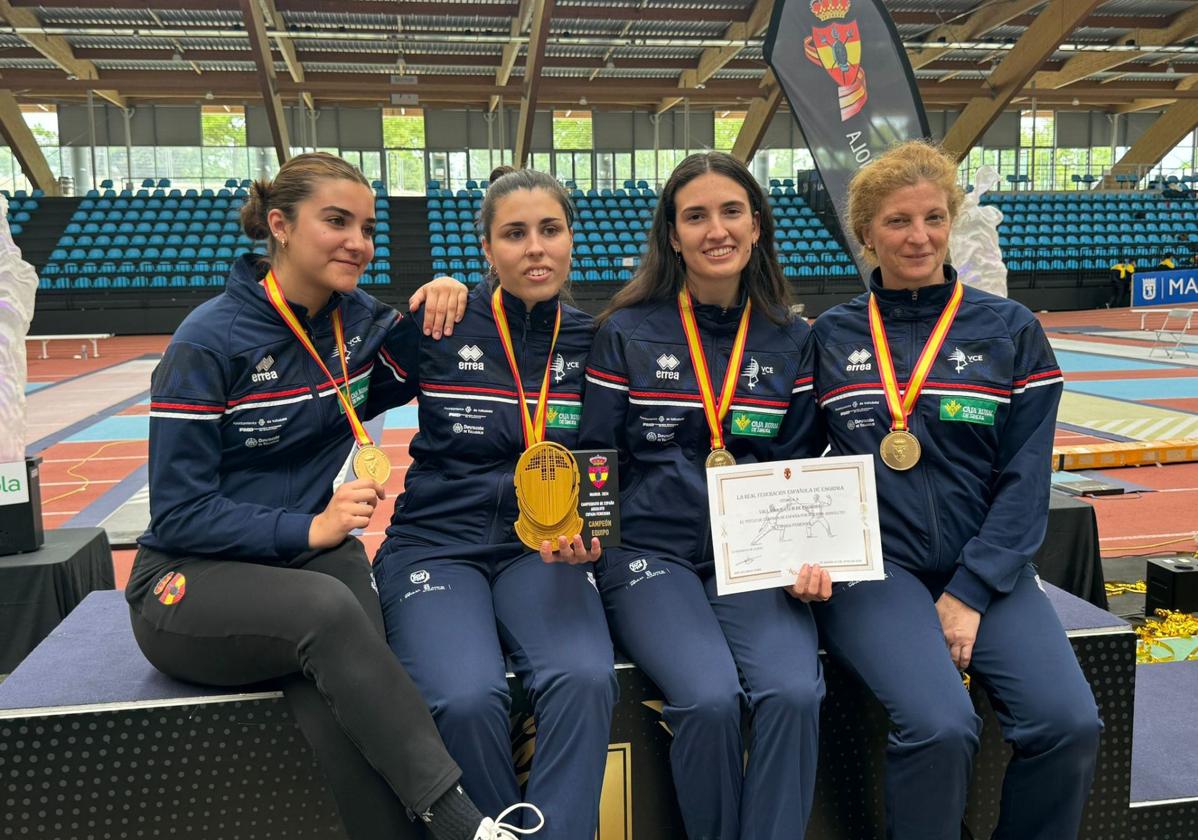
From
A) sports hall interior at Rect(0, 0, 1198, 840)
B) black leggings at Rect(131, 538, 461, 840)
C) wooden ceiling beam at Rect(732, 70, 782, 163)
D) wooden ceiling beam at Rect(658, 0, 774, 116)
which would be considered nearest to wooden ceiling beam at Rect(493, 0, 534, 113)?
sports hall interior at Rect(0, 0, 1198, 840)

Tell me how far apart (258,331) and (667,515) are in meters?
1.06

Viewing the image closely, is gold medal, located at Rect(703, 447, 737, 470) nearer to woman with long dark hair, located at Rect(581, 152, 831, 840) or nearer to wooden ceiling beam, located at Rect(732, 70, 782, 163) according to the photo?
woman with long dark hair, located at Rect(581, 152, 831, 840)

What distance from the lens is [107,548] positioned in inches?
153

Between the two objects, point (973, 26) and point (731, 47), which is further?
point (973, 26)

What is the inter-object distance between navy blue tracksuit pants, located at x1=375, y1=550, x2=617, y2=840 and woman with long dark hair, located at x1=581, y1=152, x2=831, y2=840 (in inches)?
5.5

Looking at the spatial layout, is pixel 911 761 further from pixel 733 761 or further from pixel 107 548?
pixel 107 548

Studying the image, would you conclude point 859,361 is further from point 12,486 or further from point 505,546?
point 12,486

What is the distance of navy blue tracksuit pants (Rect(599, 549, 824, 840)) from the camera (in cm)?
192

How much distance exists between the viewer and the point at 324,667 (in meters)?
1.87

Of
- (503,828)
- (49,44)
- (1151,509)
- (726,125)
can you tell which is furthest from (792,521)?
(726,125)

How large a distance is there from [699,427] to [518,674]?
746 mm

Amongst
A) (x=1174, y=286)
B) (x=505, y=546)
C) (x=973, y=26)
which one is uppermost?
(x=973, y=26)

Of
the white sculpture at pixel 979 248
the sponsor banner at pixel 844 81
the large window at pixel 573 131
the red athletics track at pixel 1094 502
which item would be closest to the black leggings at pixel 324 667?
the red athletics track at pixel 1094 502

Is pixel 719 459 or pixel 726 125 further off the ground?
pixel 726 125
